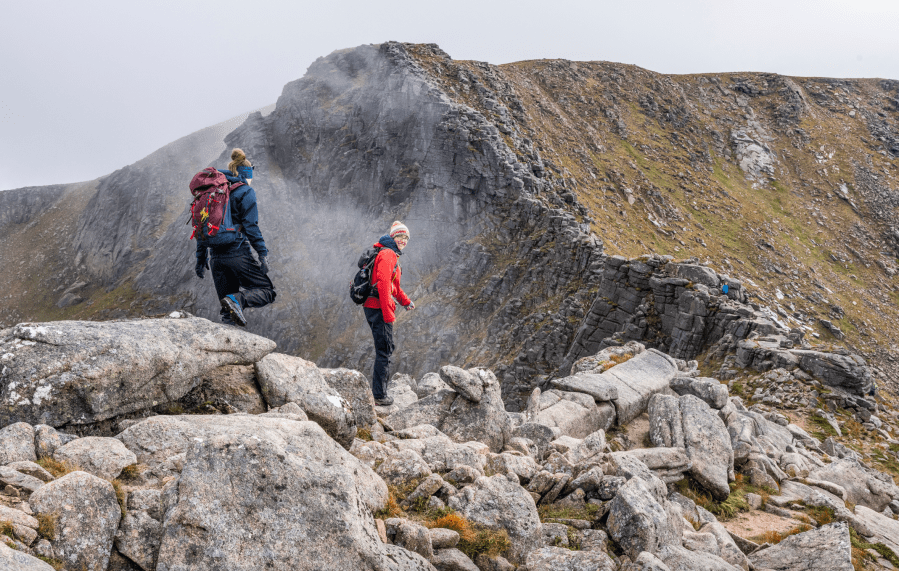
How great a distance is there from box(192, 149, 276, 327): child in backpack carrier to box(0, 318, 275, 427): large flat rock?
5.10 feet

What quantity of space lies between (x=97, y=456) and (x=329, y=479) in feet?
8.32

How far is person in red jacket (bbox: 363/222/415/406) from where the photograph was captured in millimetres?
11477

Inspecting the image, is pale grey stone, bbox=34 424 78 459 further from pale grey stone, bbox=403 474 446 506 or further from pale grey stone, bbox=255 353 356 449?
pale grey stone, bbox=403 474 446 506

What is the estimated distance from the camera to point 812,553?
851cm

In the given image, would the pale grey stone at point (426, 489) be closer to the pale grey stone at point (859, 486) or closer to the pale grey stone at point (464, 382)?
the pale grey stone at point (464, 382)

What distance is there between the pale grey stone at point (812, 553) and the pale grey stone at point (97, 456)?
9454 millimetres

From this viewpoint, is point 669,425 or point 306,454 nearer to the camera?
point 306,454

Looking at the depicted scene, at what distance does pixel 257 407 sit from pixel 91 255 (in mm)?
125013

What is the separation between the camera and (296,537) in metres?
4.98

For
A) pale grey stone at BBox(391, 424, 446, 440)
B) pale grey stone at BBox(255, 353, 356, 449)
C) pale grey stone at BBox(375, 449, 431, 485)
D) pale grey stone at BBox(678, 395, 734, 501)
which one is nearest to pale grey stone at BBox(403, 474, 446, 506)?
pale grey stone at BBox(375, 449, 431, 485)

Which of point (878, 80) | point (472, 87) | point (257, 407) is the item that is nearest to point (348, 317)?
point (472, 87)

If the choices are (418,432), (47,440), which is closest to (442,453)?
(418,432)

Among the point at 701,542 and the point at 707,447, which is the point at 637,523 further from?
the point at 707,447

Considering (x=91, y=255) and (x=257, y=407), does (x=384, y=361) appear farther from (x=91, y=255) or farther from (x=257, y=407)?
(x=91, y=255)
